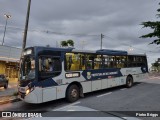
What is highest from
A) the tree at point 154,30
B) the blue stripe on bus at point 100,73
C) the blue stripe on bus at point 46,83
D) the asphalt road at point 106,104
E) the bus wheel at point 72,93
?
the tree at point 154,30

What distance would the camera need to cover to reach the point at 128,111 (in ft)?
30.1

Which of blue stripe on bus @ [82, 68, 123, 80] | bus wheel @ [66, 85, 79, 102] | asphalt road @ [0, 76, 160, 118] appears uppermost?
blue stripe on bus @ [82, 68, 123, 80]

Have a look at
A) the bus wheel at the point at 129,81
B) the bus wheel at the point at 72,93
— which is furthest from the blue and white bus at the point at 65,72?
the bus wheel at the point at 129,81

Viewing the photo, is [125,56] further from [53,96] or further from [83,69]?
[53,96]

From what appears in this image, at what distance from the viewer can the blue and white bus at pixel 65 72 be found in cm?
1005

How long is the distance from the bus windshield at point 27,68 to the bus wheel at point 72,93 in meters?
2.31

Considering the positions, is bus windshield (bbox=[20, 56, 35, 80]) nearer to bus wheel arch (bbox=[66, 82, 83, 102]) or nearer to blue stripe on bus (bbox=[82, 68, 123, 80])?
bus wheel arch (bbox=[66, 82, 83, 102])

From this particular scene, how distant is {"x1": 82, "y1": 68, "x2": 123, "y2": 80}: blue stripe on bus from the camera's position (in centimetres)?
1257

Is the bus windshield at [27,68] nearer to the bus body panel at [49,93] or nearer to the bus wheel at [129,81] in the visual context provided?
the bus body panel at [49,93]

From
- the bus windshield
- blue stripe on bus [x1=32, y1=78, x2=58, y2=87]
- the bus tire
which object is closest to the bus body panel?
blue stripe on bus [x1=32, y1=78, x2=58, y2=87]

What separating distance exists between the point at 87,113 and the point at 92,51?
9738 millimetres

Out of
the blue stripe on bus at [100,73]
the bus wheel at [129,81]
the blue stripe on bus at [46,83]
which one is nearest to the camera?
the blue stripe on bus at [46,83]

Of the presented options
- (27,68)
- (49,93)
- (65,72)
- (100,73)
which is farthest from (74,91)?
(27,68)

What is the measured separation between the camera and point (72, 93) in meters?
11.6
